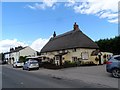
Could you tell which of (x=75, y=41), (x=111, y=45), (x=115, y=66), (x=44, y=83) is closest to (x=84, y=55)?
(x=75, y=41)

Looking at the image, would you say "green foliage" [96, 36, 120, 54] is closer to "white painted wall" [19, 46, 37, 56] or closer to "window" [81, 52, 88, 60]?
"window" [81, 52, 88, 60]

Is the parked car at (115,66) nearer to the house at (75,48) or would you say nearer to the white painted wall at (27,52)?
the house at (75,48)

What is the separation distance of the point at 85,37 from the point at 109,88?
1646 inches

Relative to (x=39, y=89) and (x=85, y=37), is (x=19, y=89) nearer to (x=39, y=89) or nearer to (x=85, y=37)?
(x=39, y=89)

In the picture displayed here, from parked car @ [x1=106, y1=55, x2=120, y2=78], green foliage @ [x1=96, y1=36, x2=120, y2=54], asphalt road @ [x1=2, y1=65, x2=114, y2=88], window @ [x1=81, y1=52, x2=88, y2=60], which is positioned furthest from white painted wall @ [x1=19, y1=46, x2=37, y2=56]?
parked car @ [x1=106, y1=55, x2=120, y2=78]

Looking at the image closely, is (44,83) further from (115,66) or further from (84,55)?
(84,55)

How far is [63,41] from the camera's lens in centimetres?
5884

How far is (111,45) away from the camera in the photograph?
60938mm

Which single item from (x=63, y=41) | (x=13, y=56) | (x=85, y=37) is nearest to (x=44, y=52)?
(x=63, y=41)

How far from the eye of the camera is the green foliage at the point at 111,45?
192 ft

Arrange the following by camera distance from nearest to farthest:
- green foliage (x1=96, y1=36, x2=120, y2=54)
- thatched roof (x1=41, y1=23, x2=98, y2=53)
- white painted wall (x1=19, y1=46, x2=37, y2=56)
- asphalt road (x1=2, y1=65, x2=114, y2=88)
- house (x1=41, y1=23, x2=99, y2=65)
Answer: asphalt road (x1=2, y1=65, x2=114, y2=88) → house (x1=41, y1=23, x2=99, y2=65) → thatched roof (x1=41, y1=23, x2=98, y2=53) → green foliage (x1=96, y1=36, x2=120, y2=54) → white painted wall (x1=19, y1=46, x2=37, y2=56)

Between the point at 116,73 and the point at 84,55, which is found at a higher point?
the point at 84,55

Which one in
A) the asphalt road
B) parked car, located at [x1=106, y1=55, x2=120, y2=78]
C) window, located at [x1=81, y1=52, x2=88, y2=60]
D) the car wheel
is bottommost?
the asphalt road

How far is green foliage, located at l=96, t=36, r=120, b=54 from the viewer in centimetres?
5866
